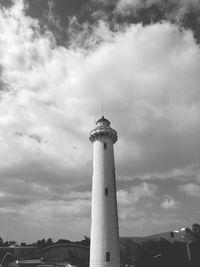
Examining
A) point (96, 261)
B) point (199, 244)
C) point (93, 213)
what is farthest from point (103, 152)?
point (199, 244)

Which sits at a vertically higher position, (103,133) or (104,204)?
(103,133)

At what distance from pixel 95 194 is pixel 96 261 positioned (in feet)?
27.0

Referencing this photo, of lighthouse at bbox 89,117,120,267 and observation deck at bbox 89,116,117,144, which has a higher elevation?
observation deck at bbox 89,116,117,144

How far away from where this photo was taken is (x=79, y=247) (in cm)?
5678

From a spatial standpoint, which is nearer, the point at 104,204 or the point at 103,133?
the point at 104,204

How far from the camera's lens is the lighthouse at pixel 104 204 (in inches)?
1223

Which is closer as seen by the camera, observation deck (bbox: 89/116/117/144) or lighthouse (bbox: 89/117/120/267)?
lighthouse (bbox: 89/117/120/267)

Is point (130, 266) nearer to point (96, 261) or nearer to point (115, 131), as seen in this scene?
point (96, 261)

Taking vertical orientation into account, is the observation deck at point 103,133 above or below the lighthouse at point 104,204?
Answer: above

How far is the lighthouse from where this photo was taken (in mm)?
31062

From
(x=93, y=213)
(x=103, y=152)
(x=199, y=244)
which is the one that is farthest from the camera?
(x=199, y=244)

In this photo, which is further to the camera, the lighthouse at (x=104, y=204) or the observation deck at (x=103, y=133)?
the observation deck at (x=103, y=133)

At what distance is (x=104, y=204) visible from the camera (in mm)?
32906

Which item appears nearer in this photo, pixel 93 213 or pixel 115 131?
pixel 93 213
